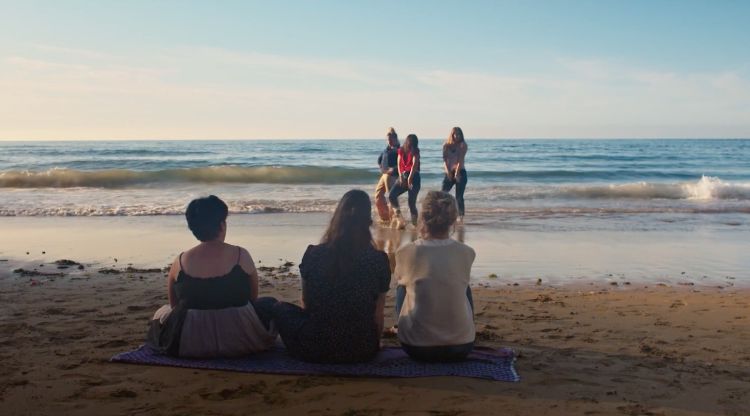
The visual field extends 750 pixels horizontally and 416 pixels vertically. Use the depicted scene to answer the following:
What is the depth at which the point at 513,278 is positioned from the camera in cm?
780

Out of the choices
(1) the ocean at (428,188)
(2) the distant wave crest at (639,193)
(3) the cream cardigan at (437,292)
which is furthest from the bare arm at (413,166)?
(3) the cream cardigan at (437,292)

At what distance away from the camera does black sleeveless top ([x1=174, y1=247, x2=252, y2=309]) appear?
4535mm

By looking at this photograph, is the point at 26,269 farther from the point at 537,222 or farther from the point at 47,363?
the point at 537,222

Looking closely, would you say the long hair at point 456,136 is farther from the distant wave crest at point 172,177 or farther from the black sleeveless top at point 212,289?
the distant wave crest at point 172,177

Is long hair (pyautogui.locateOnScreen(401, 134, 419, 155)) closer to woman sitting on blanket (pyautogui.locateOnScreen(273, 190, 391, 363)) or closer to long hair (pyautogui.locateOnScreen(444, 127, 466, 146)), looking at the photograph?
long hair (pyautogui.locateOnScreen(444, 127, 466, 146))

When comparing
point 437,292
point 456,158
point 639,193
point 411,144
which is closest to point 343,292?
point 437,292

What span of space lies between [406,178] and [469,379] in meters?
8.25

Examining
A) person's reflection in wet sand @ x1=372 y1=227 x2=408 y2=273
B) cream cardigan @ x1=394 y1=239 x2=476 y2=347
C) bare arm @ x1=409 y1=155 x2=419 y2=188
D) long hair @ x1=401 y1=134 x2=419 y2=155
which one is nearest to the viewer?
cream cardigan @ x1=394 y1=239 x2=476 y2=347

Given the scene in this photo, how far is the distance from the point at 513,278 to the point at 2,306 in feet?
16.1

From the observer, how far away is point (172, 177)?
25672 millimetres

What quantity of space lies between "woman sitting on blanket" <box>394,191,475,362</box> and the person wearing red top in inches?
297

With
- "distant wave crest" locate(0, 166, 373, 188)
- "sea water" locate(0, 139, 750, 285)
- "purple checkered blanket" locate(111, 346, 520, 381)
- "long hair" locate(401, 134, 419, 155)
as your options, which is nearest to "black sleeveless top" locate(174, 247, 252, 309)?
"purple checkered blanket" locate(111, 346, 520, 381)

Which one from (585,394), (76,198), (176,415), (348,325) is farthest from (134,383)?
(76,198)

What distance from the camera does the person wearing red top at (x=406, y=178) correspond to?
1214 cm
